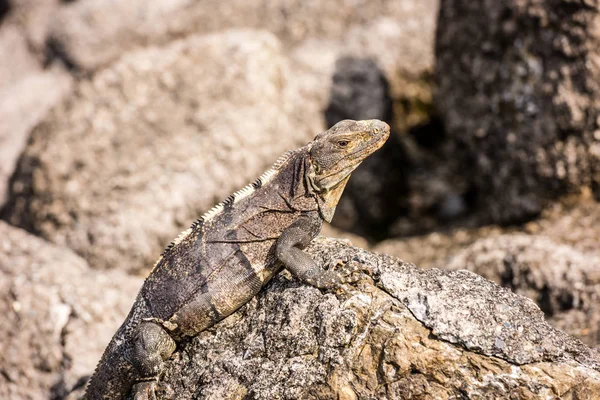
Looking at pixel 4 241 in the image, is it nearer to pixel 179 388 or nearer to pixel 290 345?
pixel 179 388

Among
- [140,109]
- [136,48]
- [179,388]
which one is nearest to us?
[179,388]

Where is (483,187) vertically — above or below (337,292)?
below

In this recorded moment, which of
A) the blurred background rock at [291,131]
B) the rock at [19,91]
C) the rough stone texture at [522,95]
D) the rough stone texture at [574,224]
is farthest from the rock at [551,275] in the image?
the rock at [19,91]

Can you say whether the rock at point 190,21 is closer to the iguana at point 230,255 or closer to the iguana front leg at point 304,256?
the iguana at point 230,255

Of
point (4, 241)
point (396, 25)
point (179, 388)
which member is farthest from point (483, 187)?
point (4, 241)

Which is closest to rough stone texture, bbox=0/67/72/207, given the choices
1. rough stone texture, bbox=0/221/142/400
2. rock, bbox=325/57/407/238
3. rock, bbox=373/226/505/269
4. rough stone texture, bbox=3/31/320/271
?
rough stone texture, bbox=3/31/320/271

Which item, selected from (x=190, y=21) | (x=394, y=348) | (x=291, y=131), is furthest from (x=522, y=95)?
(x=190, y=21)
